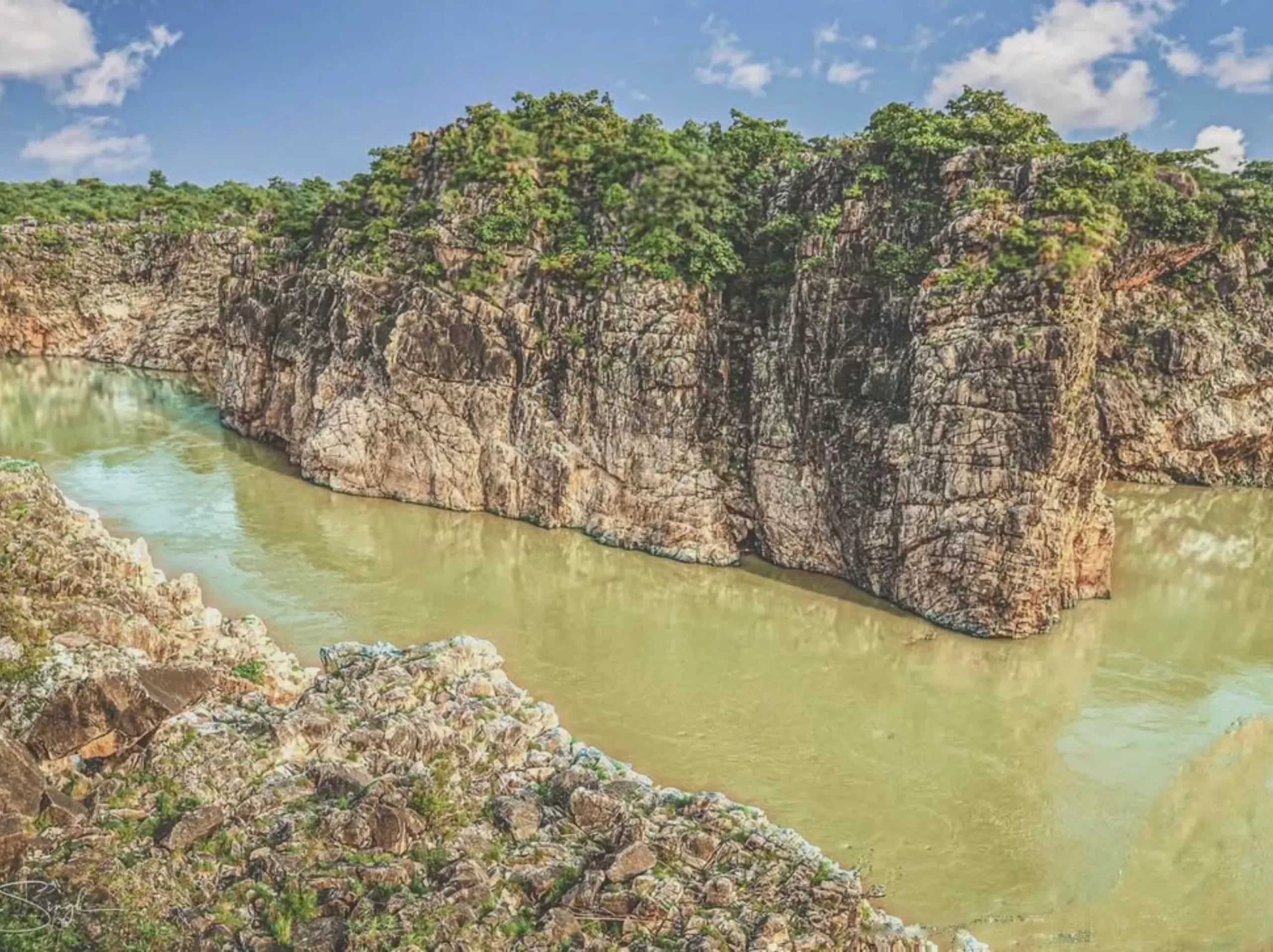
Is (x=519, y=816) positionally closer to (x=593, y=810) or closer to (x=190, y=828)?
(x=593, y=810)

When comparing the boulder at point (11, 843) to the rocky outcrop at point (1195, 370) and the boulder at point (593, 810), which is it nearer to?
the boulder at point (593, 810)

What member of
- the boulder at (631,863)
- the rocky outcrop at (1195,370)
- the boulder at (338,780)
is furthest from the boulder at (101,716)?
the rocky outcrop at (1195,370)

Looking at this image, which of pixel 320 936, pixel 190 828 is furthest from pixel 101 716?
pixel 320 936

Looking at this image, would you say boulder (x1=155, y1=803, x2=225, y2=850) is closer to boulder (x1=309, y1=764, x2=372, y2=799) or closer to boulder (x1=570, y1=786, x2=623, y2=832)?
boulder (x1=309, y1=764, x2=372, y2=799)

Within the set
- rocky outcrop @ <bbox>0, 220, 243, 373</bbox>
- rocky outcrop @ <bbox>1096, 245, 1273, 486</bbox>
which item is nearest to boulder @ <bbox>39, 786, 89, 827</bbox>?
rocky outcrop @ <bbox>1096, 245, 1273, 486</bbox>

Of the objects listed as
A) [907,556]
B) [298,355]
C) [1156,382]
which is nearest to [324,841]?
[907,556]
